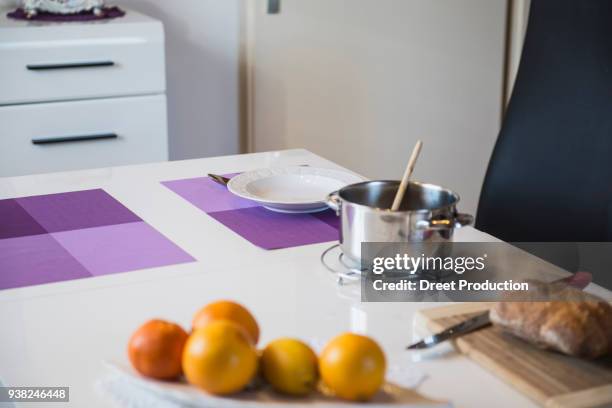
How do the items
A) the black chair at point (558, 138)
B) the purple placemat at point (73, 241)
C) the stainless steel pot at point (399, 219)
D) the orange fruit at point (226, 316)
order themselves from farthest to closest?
1. the black chair at point (558, 138)
2. the purple placemat at point (73, 241)
3. the stainless steel pot at point (399, 219)
4. the orange fruit at point (226, 316)

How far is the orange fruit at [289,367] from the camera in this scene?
2.84 ft

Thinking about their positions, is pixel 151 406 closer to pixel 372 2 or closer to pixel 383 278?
pixel 383 278

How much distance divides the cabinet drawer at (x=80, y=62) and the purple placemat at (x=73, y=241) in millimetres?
1040

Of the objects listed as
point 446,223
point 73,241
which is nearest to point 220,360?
point 446,223

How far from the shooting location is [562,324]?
39.6 inches

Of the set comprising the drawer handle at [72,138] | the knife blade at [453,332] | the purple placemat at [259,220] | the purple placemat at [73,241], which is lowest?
the drawer handle at [72,138]

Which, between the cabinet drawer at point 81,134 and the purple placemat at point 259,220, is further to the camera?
the cabinet drawer at point 81,134

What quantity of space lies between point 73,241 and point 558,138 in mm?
999

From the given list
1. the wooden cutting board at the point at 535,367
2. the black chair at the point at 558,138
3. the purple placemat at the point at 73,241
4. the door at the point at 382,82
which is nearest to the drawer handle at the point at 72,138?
the door at the point at 382,82

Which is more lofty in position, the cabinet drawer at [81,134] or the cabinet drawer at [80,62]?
the cabinet drawer at [80,62]

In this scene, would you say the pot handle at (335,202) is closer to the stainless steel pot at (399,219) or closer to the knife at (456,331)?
the stainless steel pot at (399,219)

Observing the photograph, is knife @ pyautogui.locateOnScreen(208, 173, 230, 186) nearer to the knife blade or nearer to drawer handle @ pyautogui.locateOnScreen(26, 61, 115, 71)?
the knife blade

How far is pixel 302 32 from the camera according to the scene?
10.8 feet

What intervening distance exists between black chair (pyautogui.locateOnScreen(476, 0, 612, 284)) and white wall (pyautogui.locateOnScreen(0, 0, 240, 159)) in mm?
1534
